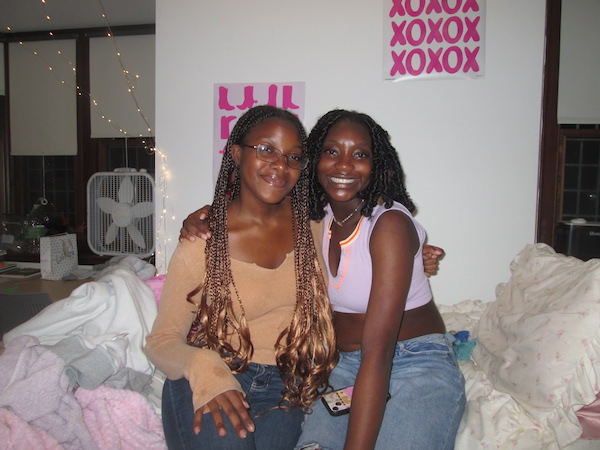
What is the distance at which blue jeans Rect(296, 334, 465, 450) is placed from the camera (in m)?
1.19

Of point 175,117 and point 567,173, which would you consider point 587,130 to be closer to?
point 567,173

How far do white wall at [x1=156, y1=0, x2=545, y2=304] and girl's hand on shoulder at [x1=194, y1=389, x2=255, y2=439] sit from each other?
163cm

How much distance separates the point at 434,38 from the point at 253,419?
213 centimetres

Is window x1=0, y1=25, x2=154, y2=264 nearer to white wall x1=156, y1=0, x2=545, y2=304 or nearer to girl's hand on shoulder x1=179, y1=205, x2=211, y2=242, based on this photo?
white wall x1=156, y1=0, x2=545, y2=304

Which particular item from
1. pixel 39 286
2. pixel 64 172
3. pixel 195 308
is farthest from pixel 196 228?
pixel 64 172

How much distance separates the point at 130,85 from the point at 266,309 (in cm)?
313

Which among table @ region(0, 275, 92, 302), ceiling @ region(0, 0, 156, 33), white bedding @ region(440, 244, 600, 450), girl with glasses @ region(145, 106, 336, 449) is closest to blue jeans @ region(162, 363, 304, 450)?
girl with glasses @ region(145, 106, 336, 449)

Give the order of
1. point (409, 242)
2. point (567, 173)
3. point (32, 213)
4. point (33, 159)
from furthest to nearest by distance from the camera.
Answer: point (33, 159), point (32, 213), point (567, 173), point (409, 242)

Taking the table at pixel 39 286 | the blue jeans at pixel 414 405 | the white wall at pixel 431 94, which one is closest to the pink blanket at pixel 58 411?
the blue jeans at pixel 414 405

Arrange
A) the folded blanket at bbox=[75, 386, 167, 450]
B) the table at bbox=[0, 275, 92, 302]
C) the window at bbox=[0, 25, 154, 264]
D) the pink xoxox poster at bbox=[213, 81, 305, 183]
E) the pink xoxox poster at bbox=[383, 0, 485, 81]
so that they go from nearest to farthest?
the folded blanket at bbox=[75, 386, 167, 450]
the pink xoxox poster at bbox=[383, 0, 485, 81]
the pink xoxox poster at bbox=[213, 81, 305, 183]
the table at bbox=[0, 275, 92, 302]
the window at bbox=[0, 25, 154, 264]

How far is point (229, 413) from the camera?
1.05 m

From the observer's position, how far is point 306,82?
2342 mm

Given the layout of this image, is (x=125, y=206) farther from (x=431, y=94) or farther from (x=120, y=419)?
(x=431, y=94)

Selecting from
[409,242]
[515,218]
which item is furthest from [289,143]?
[515,218]
